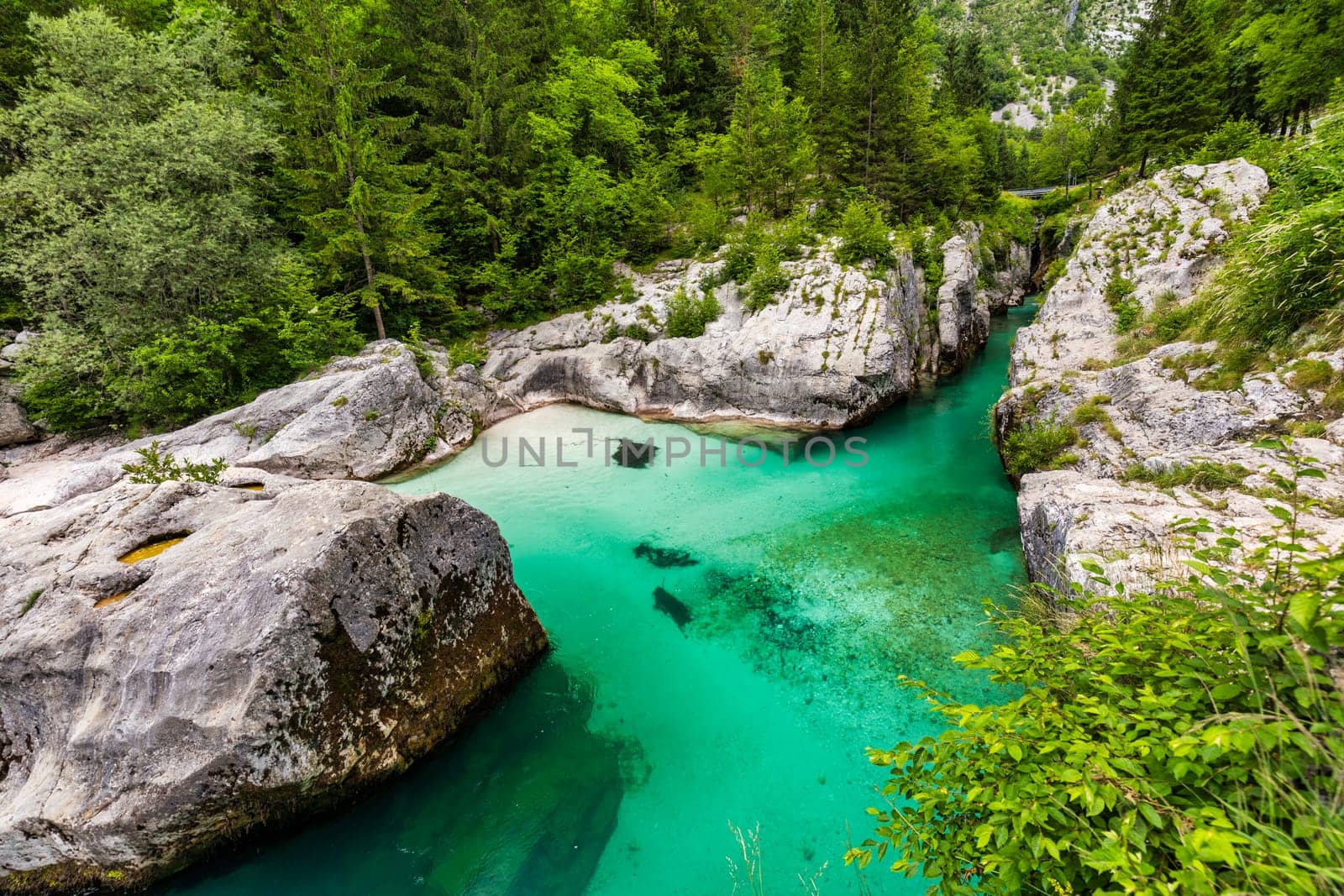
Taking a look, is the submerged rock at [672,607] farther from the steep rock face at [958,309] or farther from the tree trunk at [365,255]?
the steep rock face at [958,309]

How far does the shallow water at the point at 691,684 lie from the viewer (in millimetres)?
5301

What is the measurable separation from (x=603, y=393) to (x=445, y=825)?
13689 mm

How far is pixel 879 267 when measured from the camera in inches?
706

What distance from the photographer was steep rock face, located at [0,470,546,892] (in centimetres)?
475

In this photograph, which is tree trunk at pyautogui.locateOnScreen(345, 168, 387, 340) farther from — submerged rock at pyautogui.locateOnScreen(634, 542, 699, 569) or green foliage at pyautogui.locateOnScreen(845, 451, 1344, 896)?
green foliage at pyautogui.locateOnScreen(845, 451, 1344, 896)

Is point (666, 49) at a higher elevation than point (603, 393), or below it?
higher

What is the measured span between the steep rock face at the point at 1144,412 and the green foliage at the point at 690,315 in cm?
979

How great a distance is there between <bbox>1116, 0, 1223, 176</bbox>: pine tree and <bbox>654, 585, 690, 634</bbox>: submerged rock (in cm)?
3424

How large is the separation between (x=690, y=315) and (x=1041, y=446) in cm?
1188

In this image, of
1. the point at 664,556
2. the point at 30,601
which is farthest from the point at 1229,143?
the point at 30,601

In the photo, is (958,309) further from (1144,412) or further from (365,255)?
(365,255)

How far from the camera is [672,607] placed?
358 inches

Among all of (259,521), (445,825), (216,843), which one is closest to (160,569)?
(259,521)

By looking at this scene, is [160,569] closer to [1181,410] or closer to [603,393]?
[603,393]
